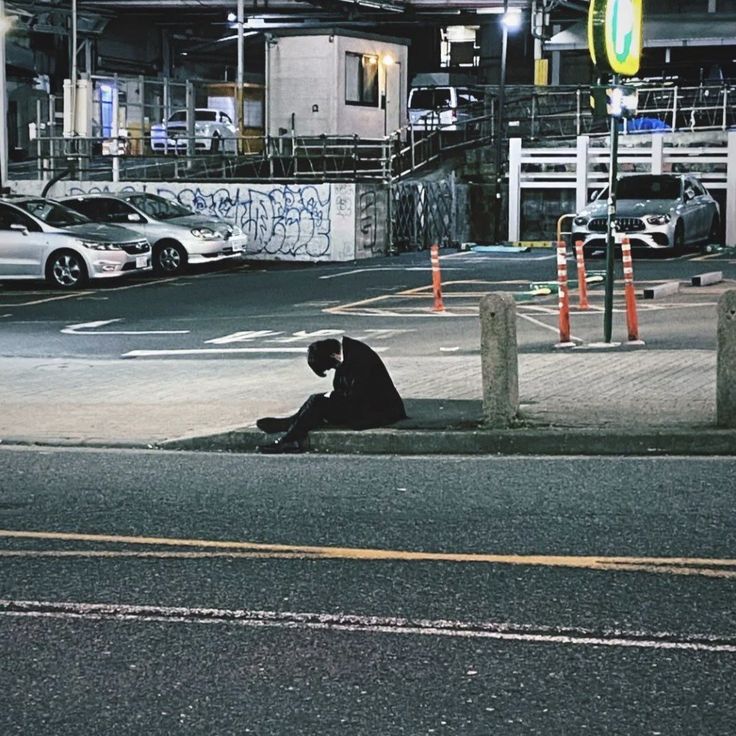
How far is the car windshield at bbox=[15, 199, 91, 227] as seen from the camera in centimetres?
2791

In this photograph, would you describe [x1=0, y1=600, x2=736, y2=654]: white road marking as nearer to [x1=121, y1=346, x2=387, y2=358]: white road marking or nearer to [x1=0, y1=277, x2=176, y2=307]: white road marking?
[x1=121, y1=346, x2=387, y2=358]: white road marking

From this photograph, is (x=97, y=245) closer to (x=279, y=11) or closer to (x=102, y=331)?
(x=102, y=331)

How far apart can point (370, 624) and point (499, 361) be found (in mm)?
5077

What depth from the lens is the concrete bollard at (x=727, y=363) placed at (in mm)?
10664

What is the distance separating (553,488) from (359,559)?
216 centimetres

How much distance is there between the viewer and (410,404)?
12.3 metres

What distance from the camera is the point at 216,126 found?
156 feet

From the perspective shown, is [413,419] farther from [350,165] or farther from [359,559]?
[350,165]

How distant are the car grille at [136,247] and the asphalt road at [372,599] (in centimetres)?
1706

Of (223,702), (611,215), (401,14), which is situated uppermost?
(401,14)

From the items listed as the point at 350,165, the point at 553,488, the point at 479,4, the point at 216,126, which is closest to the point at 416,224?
the point at 350,165

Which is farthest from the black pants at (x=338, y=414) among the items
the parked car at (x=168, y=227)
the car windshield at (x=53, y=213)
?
the parked car at (x=168, y=227)

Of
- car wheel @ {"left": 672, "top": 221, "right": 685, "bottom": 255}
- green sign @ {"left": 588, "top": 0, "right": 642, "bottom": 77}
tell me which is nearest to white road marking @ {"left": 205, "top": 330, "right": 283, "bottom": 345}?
green sign @ {"left": 588, "top": 0, "right": 642, "bottom": 77}

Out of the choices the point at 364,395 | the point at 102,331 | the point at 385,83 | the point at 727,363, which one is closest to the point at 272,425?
the point at 364,395
